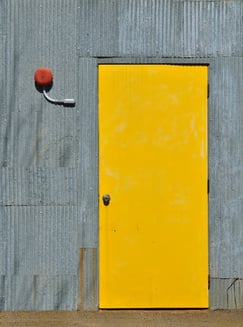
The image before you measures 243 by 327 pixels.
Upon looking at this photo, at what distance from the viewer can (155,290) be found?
6980mm

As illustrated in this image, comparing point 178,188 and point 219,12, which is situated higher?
point 219,12

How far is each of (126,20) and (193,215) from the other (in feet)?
6.01

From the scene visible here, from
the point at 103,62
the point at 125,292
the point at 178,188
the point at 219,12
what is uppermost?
the point at 219,12

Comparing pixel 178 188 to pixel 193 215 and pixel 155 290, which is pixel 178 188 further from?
pixel 155 290

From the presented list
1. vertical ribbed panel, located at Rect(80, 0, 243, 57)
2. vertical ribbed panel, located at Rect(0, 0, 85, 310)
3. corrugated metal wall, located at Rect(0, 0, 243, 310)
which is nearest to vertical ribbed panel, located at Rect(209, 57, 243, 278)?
corrugated metal wall, located at Rect(0, 0, 243, 310)

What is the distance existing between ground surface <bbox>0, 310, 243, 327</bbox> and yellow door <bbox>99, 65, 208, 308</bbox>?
0.09 m

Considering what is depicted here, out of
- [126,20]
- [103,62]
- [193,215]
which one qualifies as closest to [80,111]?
[103,62]

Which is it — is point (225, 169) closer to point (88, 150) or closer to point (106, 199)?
point (106, 199)

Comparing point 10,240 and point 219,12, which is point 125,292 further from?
point 219,12

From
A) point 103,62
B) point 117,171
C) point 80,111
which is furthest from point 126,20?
point 117,171

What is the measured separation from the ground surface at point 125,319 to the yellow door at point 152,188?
9 cm

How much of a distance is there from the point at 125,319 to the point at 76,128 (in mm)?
1722

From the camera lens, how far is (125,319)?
22.4ft

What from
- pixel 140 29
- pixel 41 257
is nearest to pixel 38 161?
pixel 41 257
